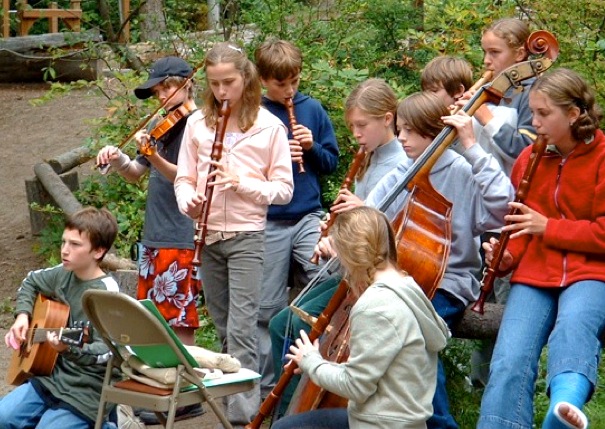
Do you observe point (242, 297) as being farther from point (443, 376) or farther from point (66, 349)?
point (443, 376)

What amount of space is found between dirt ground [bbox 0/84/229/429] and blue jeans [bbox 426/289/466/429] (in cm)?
347

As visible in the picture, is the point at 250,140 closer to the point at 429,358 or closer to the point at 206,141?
the point at 206,141

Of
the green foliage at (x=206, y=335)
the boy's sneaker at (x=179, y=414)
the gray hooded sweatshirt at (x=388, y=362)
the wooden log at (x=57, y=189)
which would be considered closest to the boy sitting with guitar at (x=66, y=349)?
the boy's sneaker at (x=179, y=414)

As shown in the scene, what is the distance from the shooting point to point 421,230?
461 cm

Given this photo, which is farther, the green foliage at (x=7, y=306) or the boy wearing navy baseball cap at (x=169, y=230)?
the green foliage at (x=7, y=306)

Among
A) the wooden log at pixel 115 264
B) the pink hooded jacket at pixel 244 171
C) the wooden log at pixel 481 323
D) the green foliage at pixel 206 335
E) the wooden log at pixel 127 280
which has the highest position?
the pink hooded jacket at pixel 244 171

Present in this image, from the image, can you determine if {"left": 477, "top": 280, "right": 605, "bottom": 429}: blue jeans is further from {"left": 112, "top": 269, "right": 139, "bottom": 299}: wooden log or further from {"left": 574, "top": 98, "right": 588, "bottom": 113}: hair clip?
{"left": 112, "top": 269, "right": 139, "bottom": 299}: wooden log

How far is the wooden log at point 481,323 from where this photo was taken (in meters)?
4.78

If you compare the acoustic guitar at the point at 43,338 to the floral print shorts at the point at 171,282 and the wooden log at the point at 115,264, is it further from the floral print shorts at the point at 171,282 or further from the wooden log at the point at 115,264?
the wooden log at the point at 115,264

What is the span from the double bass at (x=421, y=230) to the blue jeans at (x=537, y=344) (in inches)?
14.9

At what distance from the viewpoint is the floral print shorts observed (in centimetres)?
607

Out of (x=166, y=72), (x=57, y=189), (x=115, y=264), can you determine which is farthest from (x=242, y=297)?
(x=57, y=189)

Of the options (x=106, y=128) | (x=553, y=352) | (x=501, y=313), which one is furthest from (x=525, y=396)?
(x=106, y=128)

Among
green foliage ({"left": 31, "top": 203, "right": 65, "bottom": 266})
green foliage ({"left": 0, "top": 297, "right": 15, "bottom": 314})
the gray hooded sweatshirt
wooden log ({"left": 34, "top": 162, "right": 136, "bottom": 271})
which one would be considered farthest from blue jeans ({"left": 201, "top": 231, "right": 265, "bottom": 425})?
green foliage ({"left": 31, "top": 203, "right": 65, "bottom": 266})
